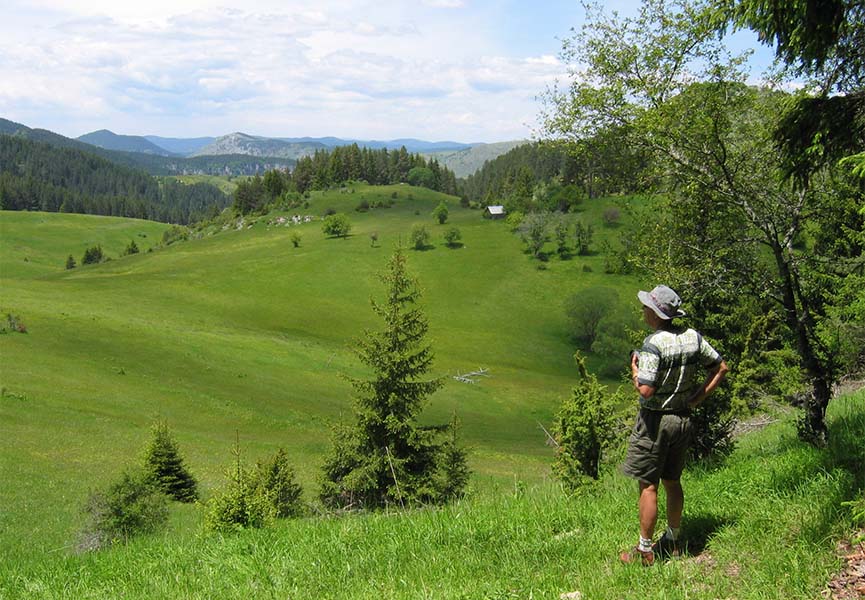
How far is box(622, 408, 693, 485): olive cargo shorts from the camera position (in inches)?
231

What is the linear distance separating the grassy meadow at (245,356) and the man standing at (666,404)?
309 inches

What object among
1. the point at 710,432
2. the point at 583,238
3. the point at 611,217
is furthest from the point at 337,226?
the point at 710,432

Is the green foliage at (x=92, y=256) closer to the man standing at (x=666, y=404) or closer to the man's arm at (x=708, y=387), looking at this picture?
the man standing at (x=666, y=404)

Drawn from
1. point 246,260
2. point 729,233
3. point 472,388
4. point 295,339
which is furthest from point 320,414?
point 246,260

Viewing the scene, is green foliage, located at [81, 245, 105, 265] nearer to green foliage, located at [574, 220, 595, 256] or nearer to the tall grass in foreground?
green foliage, located at [574, 220, 595, 256]

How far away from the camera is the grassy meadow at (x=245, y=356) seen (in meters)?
32.9

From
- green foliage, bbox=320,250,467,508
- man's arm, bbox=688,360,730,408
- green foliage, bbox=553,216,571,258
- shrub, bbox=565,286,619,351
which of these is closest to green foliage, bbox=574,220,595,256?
green foliage, bbox=553,216,571,258

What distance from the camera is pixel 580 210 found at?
143875 mm

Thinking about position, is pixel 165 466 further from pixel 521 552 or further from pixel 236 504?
pixel 521 552

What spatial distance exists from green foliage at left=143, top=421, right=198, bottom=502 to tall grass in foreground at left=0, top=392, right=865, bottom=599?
20.3 m

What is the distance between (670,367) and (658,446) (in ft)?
2.56

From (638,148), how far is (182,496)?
25.8 m

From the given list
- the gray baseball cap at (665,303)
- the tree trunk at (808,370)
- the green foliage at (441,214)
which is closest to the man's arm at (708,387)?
the gray baseball cap at (665,303)

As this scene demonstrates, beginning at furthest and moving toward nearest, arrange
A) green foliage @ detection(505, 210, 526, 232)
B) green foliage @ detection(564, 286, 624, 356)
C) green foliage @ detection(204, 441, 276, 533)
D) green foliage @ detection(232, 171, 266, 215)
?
green foliage @ detection(232, 171, 266, 215), green foliage @ detection(505, 210, 526, 232), green foliage @ detection(564, 286, 624, 356), green foliage @ detection(204, 441, 276, 533)
